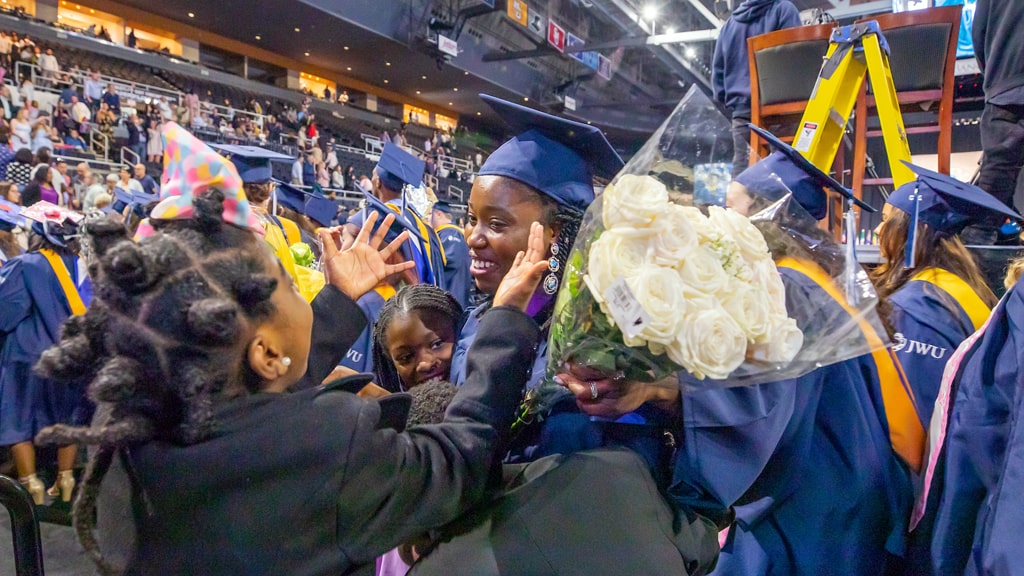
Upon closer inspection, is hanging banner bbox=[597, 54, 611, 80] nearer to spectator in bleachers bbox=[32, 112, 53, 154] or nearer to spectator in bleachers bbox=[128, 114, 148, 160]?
spectator in bleachers bbox=[128, 114, 148, 160]

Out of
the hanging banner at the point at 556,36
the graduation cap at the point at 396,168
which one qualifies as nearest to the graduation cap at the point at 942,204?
the graduation cap at the point at 396,168

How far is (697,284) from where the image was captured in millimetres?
846

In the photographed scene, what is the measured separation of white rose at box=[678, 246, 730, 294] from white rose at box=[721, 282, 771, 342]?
0.07ft

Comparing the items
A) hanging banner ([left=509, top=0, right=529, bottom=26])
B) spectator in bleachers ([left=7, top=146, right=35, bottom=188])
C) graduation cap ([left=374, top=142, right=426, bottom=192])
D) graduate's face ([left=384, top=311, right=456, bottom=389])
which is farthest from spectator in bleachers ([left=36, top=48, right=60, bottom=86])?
graduate's face ([left=384, top=311, right=456, bottom=389])

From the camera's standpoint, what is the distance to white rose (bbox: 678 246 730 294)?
847mm

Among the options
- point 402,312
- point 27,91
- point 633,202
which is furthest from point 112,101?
point 633,202

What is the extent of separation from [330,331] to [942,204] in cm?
200

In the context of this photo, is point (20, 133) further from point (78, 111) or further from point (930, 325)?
point (930, 325)

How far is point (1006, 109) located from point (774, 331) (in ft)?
10.4

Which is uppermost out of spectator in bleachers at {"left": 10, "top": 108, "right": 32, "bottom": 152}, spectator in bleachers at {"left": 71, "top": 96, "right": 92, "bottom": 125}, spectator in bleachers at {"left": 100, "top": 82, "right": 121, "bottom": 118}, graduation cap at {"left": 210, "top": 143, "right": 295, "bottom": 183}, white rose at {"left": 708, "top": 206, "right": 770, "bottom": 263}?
spectator in bleachers at {"left": 100, "top": 82, "right": 121, "bottom": 118}

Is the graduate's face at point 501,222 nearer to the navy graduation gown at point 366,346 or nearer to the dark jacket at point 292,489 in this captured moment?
the dark jacket at point 292,489

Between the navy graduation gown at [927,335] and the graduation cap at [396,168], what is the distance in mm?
2823

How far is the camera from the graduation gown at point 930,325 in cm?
187

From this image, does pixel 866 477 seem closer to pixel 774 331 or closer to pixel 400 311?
pixel 774 331
